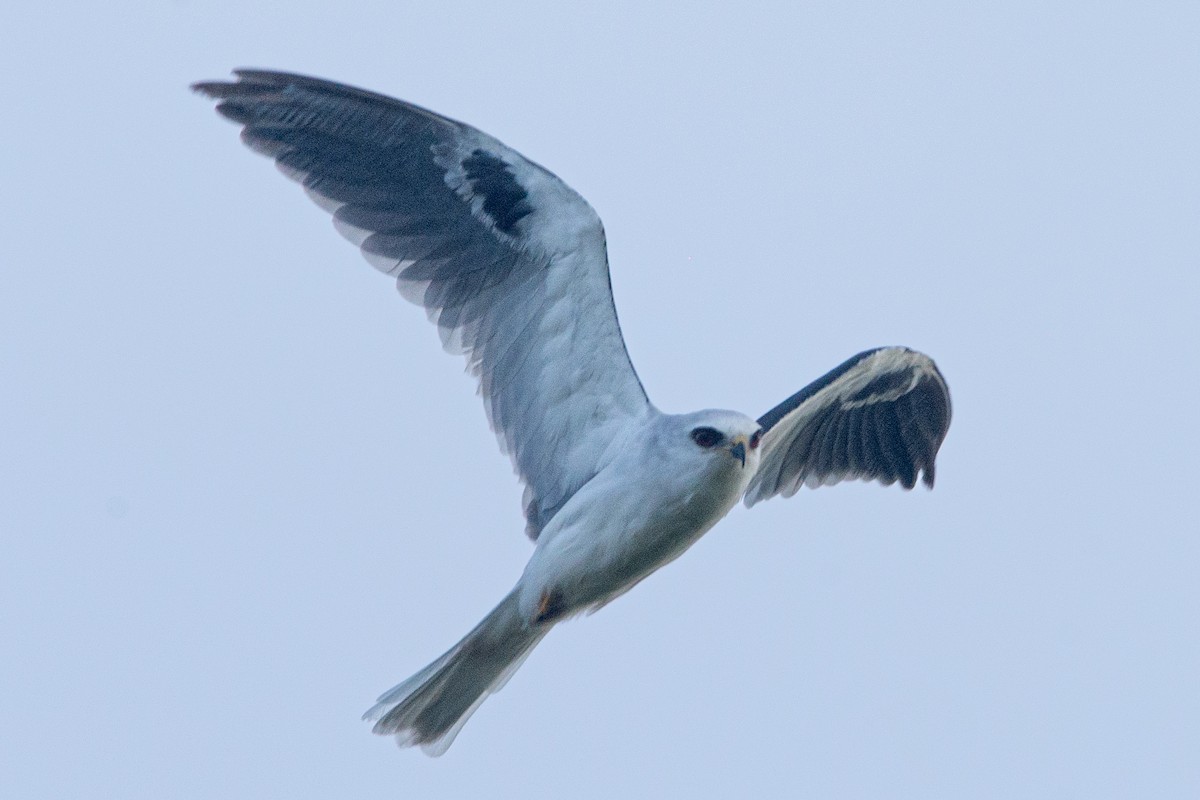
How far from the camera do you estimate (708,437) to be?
22.4 ft

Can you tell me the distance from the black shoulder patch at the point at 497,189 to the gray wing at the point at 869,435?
186 cm

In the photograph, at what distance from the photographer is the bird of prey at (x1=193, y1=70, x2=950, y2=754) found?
7090 mm

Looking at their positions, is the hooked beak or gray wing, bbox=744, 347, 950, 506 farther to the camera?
gray wing, bbox=744, 347, 950, 506

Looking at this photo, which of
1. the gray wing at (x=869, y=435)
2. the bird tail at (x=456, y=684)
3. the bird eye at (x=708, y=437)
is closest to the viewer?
the bird eye at (x=708, y=437)

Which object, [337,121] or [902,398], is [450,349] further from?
[902,398]

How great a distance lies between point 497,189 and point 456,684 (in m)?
2.32

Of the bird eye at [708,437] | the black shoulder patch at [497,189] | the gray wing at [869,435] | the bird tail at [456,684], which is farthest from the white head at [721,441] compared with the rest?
the gray wing at [869,435]

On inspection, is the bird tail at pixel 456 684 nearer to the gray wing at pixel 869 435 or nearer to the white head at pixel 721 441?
the white head at pixel 721 441

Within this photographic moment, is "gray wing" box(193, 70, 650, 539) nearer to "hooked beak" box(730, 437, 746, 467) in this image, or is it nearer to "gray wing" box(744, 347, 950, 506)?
"hooked beak" box(730, 437, 746, 467)

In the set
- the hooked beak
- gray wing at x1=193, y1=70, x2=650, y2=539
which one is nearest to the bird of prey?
gray wing at x1=193, y1=70, x2=650, y2=539

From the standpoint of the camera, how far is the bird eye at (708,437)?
6.83m

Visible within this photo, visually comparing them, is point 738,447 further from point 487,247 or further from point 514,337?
point 487,247

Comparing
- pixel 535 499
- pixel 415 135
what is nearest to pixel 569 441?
pixel 535 499

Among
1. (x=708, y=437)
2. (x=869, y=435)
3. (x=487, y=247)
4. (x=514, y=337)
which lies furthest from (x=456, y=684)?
(x=869, y=435)
